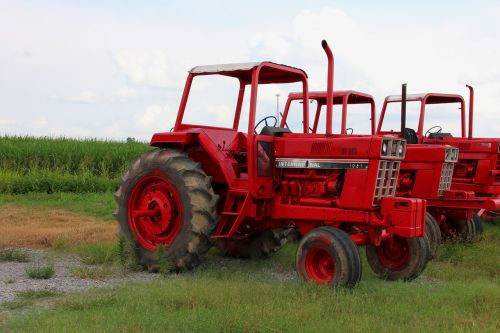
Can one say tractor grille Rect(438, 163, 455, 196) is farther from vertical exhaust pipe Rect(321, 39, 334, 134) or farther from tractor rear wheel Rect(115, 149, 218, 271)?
tractor rear wheel Rect(115, 149, 218, 271)

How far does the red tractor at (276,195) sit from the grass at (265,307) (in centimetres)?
39

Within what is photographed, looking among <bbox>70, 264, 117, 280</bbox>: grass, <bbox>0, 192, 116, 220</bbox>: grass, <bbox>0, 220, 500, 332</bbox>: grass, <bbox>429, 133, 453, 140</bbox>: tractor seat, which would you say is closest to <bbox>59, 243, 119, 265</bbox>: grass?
<bbox>70, 264, 117, 280</bbox>: grass

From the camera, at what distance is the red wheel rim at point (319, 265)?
246 inches

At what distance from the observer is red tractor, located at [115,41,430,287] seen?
20.8 feet

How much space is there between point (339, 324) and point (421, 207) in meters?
2.03

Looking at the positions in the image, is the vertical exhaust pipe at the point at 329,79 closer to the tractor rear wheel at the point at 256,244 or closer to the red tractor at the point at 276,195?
the red tractor at the point at 276,195

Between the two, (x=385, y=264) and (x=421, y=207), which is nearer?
(x=421, y=207)

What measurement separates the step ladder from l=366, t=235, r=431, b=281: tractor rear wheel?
150 cm

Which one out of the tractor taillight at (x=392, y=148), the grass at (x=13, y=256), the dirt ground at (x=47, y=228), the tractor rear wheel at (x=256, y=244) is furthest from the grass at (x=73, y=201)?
the tractor taillight at (x=392, y=148)

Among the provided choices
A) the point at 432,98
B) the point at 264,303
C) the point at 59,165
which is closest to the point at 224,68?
the point at 264,303

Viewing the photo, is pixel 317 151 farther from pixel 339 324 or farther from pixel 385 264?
pixel 339 324

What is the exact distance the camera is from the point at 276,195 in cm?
713

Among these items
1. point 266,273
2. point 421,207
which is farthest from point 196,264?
point 421,207

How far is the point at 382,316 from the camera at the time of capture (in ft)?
16.8
